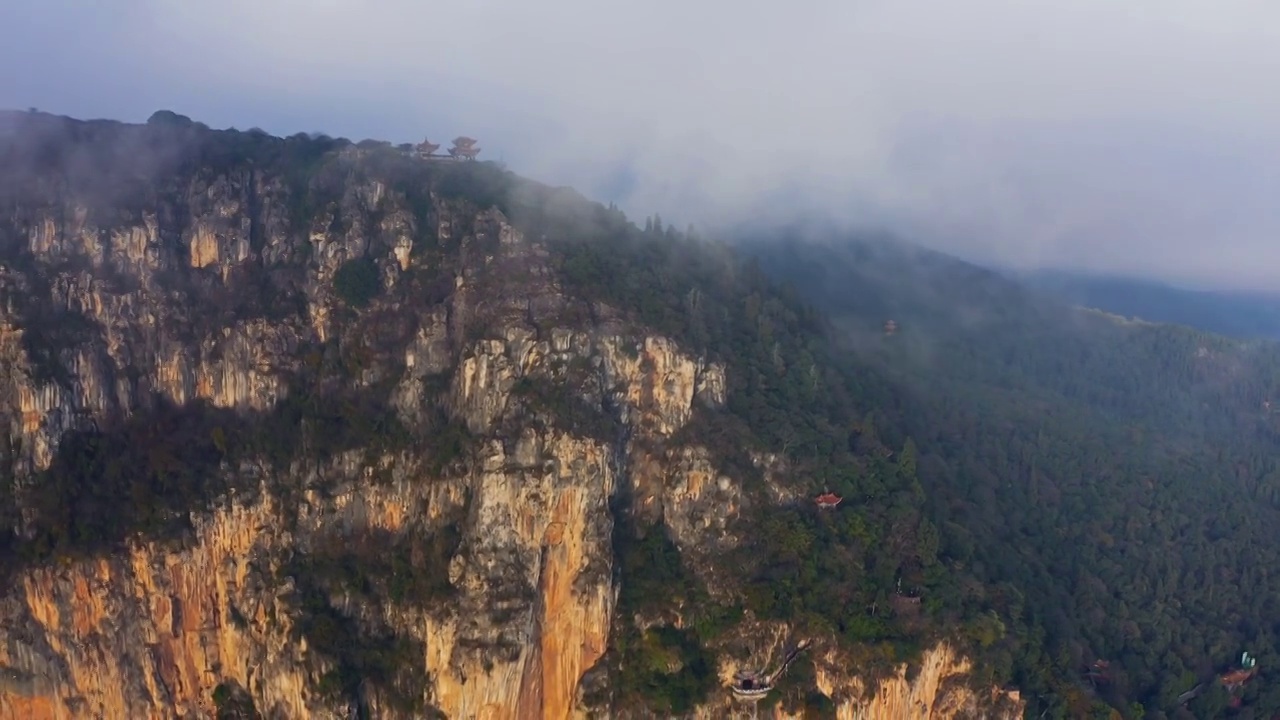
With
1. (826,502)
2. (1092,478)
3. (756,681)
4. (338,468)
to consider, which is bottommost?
(756,681)

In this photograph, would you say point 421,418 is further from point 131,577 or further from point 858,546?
point 858,546

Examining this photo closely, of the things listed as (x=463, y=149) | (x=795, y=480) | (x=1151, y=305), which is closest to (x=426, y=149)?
(x=463, y=149)

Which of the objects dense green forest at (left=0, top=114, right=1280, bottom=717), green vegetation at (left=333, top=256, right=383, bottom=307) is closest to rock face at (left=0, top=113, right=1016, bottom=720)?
green vegetation at (left=333, top=256, right=383, bottom=307)

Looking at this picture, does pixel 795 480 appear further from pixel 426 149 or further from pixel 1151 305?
pixel 1151 305

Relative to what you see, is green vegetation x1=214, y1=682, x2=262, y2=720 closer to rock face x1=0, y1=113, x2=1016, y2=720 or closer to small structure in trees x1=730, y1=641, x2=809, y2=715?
rock face x1=0, y1=113, x2=1016, y2=720

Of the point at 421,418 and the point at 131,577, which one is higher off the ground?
the point at 421,418

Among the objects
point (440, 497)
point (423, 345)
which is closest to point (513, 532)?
point (440, 497)

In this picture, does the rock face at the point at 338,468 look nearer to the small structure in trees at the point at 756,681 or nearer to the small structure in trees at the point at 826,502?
the small structure in trees at the point at 756,681
